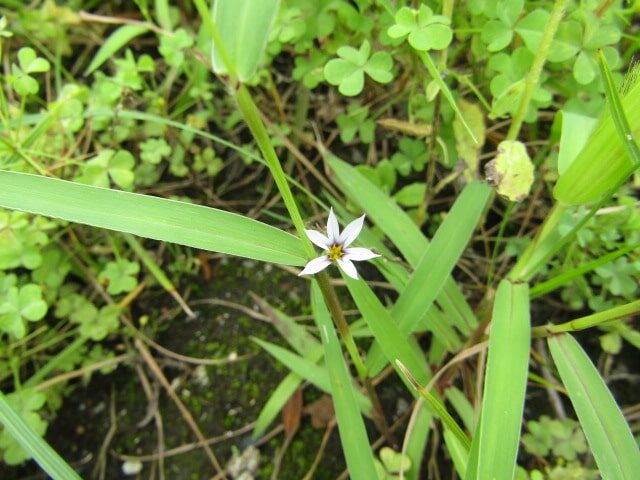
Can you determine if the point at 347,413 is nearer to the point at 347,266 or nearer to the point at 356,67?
the point at 347,266

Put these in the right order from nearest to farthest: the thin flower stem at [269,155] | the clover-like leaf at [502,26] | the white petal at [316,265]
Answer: the thin flower stem at [269,155], the white petal at [316,265], the clover-like leaf at [502,26]

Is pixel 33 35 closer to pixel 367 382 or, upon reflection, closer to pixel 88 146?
pixel 88 146

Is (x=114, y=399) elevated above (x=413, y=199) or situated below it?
below

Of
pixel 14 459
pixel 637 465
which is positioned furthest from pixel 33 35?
pixel 637 465

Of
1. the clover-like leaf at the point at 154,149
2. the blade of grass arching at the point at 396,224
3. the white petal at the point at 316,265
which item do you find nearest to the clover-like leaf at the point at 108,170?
the clover-like leaf at the point at 154,149

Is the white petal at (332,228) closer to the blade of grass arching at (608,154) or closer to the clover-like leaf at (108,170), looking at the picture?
the blade of grass arching at (608,154)

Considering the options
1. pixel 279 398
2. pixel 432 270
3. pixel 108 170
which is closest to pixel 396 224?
→ pixel 432 270

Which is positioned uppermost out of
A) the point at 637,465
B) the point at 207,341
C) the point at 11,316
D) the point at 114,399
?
the point at 637,465
